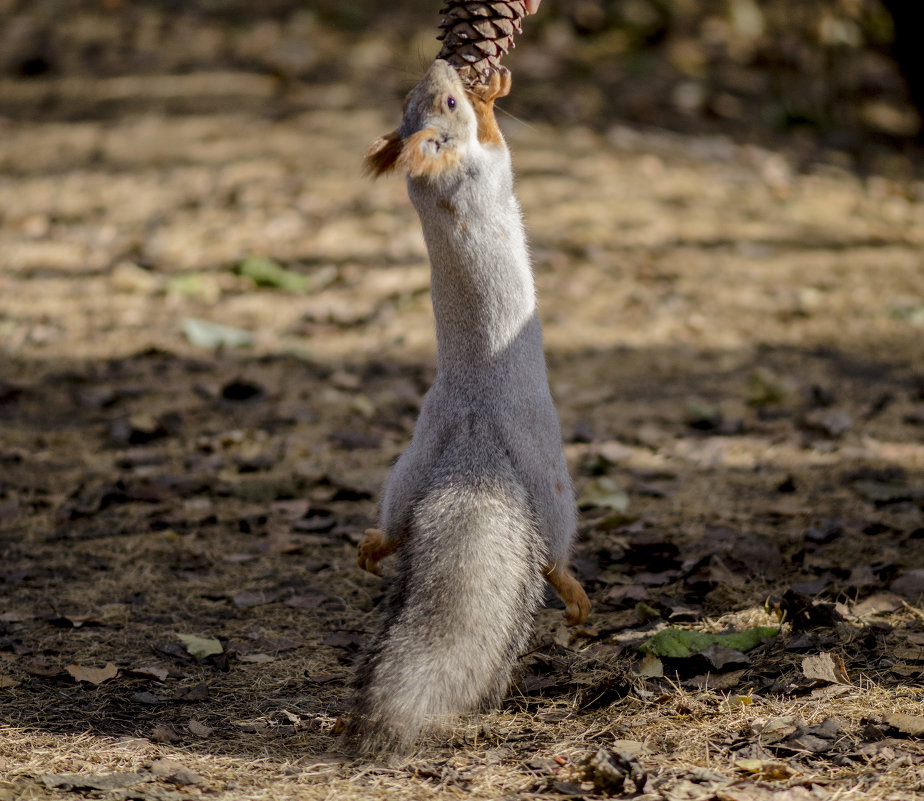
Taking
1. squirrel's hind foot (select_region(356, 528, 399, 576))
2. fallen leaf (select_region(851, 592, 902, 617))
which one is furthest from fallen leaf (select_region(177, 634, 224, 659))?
fallen leaf (select_region(851, 592, 902, 617))

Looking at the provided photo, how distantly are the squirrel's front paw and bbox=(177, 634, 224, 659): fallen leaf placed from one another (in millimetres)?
1766

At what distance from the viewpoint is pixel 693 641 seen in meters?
3.05

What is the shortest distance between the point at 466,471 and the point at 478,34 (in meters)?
1.17

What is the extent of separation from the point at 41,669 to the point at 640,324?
403 cm

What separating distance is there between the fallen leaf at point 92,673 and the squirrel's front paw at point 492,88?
190cm

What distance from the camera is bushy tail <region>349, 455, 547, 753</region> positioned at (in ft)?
8.46

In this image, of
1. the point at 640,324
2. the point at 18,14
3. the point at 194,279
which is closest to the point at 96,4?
the point at 18,14

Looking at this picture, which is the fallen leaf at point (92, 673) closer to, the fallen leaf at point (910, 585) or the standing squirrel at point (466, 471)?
the standing squirrel at point (466, 471)

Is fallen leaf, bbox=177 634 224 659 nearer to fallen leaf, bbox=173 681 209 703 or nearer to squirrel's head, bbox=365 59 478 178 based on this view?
fallen leaf, bbox=173 681 209 703

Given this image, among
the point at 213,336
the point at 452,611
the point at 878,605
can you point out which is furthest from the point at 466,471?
the point at 213,336

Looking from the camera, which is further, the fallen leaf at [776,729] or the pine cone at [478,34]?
the pine cone at [478,34]

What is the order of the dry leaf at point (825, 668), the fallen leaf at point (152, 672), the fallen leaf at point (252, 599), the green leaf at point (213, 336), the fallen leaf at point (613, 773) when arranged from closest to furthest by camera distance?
the fallen leaf at point (613, 773)
the dry leaf at point (825, 668)
the fallen leaf at point (152, 672)
the fallen leaf at point (252, 599)
the green leaf at point (213, 336)

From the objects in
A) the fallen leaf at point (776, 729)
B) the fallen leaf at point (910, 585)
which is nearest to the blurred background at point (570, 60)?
the fallen leaf at point (910, 585)

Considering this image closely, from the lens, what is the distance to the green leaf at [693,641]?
118 inches
